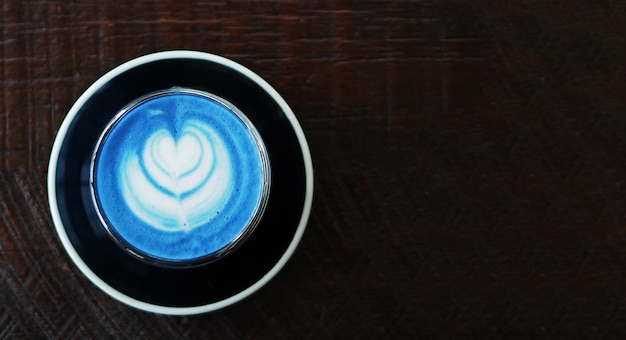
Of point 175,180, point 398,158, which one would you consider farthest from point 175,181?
point 398,158

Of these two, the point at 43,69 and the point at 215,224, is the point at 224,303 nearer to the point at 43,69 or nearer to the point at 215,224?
the point at 215,224

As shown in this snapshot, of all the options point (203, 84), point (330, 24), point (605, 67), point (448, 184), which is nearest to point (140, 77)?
point (203, 84)

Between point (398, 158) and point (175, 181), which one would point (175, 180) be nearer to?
point (175, 181)
